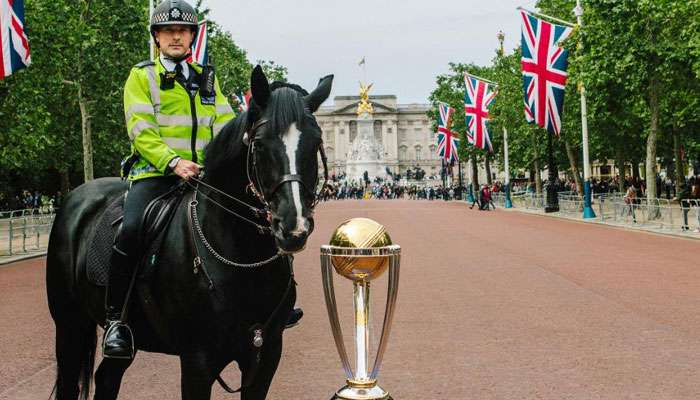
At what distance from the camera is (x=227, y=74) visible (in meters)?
59.2

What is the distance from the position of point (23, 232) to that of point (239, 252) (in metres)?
23.4

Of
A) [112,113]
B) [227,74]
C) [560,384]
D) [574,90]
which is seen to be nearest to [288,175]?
[560,384]

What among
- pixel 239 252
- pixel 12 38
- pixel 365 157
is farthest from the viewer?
pixel 365 157

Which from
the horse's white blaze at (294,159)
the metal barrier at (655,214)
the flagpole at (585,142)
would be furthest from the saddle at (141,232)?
the flagpole at (585,142)

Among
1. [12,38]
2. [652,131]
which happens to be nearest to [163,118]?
[12,38]

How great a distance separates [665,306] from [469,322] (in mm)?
2982

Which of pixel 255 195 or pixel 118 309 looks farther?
pixel 118 309

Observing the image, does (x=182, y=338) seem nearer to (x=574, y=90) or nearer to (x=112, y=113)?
(x=574, y=90)

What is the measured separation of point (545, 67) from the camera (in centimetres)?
3052

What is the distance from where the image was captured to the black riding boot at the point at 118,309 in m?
4.38

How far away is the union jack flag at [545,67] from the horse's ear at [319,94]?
Answer: 90.2 feet

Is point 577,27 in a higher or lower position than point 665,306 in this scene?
higher

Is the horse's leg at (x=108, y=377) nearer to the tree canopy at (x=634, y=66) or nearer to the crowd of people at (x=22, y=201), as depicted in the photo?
the tree canopy at (x=634, y=66)

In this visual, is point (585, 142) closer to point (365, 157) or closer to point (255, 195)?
point (255, 195)
